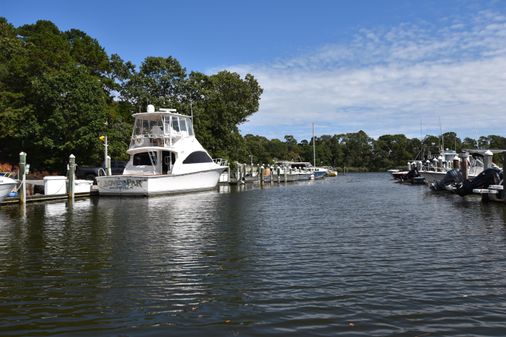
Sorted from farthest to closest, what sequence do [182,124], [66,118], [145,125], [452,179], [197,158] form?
[66,118], [182,124], [197,158], [145,125], [452,179]

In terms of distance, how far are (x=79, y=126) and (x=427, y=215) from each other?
97.1 feet

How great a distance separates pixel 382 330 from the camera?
6.17 metres

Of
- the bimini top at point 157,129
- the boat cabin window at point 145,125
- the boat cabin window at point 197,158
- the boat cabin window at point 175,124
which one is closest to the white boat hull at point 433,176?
the boat cabin window at point 197,158

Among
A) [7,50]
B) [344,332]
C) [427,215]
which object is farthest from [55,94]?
[344,332]

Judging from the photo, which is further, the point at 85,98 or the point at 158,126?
the point at 85,98

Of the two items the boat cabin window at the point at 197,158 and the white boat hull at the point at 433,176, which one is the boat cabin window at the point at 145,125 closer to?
the boat cabin window at the point at 197,158

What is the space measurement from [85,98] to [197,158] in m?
11.4

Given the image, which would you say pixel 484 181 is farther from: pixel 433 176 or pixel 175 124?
pixel 175 124

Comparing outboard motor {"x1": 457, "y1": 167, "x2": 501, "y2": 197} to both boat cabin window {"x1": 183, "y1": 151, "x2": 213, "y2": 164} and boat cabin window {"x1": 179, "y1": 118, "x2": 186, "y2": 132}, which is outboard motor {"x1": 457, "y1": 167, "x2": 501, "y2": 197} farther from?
boat cabin window {"x1": 179, "y1": 118, "x2": 186, "y2": 132}

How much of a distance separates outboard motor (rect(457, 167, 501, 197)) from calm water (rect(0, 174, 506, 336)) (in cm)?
1099

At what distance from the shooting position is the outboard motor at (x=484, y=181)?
26.4 metres

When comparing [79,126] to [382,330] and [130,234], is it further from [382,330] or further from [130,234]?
[382,330]

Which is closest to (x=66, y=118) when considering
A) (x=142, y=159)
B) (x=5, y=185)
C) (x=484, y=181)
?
(x=142, y=159)

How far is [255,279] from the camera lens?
29.4 feet
